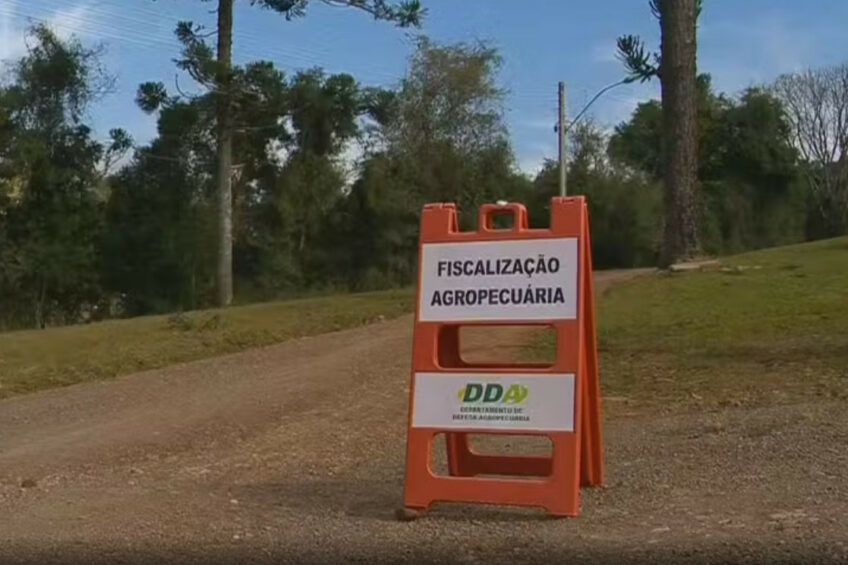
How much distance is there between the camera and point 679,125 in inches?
827

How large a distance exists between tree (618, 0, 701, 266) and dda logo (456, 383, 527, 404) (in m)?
14.6

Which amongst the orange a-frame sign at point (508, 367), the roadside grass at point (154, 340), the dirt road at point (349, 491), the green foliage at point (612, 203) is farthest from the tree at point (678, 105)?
the green foliage at point (612, 203)

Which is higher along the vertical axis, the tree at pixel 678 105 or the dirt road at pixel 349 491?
the tree at pixel 678 105

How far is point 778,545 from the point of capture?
19.0 feet

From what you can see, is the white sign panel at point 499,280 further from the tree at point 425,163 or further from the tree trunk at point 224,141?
the tree at point 425,163

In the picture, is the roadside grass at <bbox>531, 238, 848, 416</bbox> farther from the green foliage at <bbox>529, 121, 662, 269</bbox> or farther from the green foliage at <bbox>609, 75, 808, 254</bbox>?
the green foliage at <bbox>609, 75, 808, 254</bbox>

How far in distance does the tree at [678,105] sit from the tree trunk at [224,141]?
11696 mm

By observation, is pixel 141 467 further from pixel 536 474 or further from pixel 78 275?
pixel 78 275

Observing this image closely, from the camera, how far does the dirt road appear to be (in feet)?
20.1

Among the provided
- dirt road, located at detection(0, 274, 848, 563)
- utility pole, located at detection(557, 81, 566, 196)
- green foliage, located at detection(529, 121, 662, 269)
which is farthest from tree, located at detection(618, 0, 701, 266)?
green foliage, located at detection(529, 121, 662, 269)

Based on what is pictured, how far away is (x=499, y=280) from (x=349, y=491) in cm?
174

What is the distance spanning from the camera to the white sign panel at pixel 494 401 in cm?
668

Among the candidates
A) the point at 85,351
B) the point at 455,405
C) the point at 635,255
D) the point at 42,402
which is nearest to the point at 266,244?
the point at 635,255

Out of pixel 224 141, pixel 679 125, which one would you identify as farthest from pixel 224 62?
pixel 679 125
